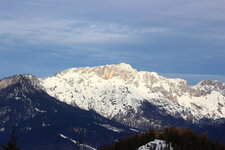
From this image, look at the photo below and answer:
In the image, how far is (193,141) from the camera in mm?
177250

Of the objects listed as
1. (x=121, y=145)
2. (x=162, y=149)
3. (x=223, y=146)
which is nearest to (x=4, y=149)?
(x=162, y=149)

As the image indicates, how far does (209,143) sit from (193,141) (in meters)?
7.48

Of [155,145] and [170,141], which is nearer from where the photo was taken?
[155,145]

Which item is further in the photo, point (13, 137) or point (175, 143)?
point (175, 143)

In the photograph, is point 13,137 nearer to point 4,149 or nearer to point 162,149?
point 4,149

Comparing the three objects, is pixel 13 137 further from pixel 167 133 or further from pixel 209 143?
pixel 209 143

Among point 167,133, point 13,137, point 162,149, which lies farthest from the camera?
point 167,133

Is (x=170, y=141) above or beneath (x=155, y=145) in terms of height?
above

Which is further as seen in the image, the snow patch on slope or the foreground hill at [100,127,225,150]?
the foreground hill at [100,127,225,150]

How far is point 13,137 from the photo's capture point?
443ft

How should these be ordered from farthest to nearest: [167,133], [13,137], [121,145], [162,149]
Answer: [121,145] → [167,133] → [162,149] → [13,137]

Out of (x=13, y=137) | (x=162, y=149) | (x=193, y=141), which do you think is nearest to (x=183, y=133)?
(x=193, y=141)

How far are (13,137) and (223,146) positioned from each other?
71.4 metres

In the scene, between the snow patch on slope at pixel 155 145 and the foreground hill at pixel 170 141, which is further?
the foreground hill at pixel 170 141
